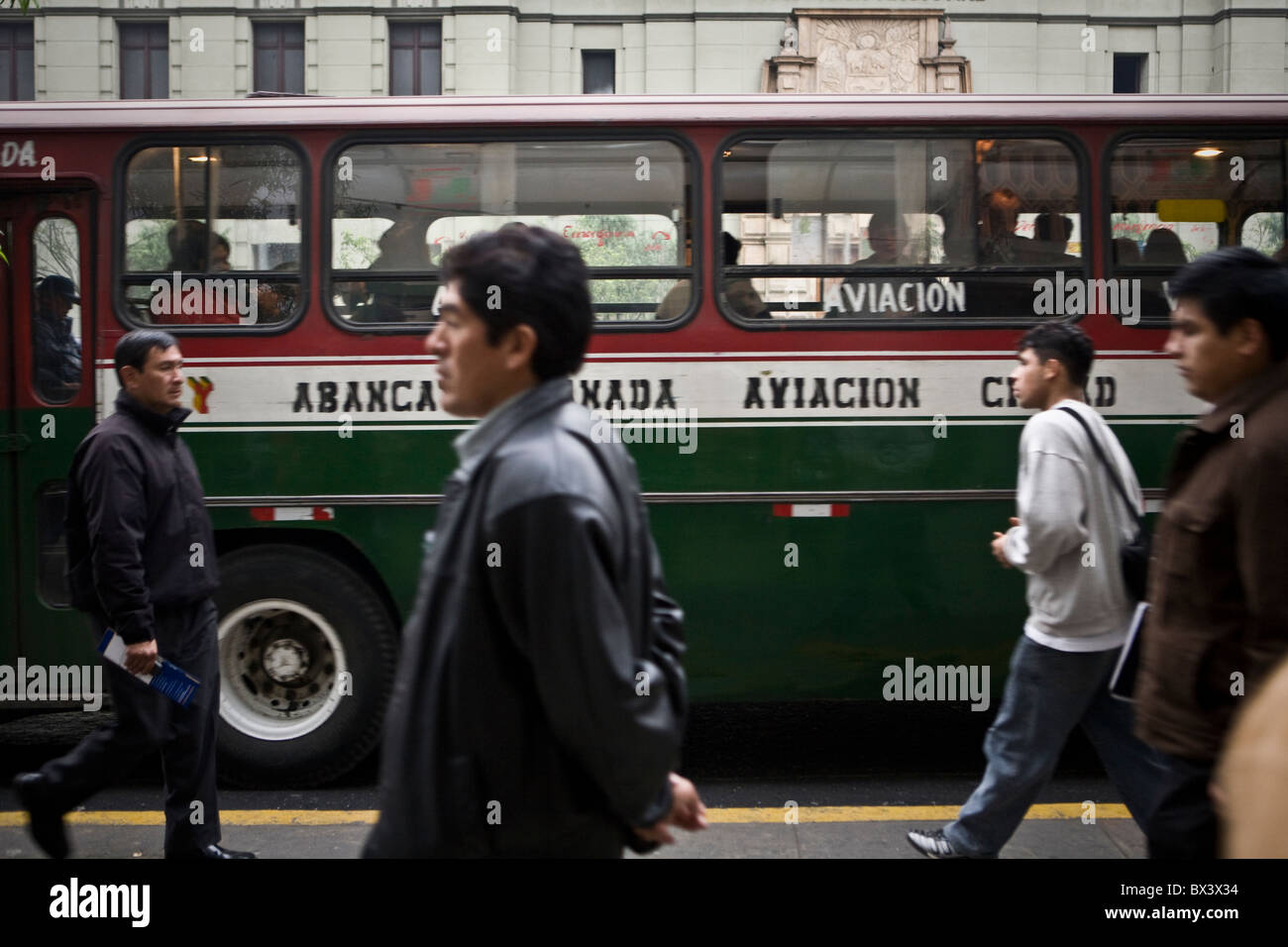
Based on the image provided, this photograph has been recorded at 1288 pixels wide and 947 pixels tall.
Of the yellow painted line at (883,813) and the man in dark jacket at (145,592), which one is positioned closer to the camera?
the man in dark jacket at (145,592)

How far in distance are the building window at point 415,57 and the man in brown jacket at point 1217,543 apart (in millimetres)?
22424

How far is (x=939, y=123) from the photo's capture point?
213 inches

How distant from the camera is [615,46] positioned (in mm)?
23172

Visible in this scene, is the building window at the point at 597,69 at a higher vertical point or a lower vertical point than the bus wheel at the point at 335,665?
higher

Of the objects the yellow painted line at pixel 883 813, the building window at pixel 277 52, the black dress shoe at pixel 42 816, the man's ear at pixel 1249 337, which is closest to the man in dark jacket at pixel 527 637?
the man's ear at pixel 1249 337

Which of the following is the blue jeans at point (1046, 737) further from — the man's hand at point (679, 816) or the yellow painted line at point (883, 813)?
the man's hand at point (679, 816)

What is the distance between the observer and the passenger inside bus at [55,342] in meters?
5.44

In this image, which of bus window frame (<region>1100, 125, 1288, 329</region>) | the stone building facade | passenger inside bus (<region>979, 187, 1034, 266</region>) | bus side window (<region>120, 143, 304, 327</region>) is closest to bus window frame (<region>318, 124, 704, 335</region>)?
bus side window (<region>120, 143, 304, 327</region>)

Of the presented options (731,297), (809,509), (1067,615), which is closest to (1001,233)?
(731,297)

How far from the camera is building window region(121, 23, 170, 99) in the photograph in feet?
75.2

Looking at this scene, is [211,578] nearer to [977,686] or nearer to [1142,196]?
[977,686]

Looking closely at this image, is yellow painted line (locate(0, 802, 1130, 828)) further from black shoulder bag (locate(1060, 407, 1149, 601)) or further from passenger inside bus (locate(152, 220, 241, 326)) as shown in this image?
passenger inside bus (locate(152, 220, 241, 326))

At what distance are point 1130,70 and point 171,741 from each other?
23961 mm

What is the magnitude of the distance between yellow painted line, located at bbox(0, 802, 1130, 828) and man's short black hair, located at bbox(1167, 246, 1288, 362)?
2.87 meters
